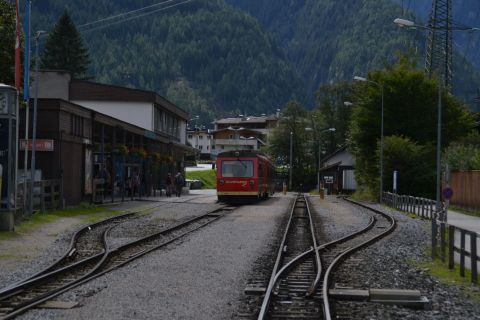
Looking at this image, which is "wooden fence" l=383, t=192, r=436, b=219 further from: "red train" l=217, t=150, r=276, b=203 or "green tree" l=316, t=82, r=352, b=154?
"green tree" l=316, t=82, r=352, b=154

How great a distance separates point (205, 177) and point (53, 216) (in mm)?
72616

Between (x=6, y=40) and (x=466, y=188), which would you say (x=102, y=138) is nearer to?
(x=6, y=40)

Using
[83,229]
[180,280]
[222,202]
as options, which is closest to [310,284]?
[180,280]

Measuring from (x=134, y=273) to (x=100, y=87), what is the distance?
45303mm

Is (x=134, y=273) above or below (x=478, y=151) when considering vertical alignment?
below

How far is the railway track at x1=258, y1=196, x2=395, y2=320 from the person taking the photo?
9.19m

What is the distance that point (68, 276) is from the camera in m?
12.0

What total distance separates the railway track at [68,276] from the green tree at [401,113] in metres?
38.2

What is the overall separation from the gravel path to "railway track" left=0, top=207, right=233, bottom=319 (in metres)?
0.25

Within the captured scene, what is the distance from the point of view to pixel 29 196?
23.9m

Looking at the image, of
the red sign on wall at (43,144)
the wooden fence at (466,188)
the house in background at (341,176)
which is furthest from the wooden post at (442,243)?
the house in background at (341,176)

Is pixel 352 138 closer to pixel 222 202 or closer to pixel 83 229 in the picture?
pixel 222 202

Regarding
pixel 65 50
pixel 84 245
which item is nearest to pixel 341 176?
pixel 65 50

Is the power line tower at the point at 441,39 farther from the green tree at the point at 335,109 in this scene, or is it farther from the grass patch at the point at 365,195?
the green tree at the point at 335,109
